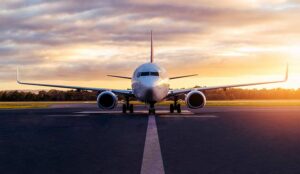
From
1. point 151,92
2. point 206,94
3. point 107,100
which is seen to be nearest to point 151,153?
point 151,92

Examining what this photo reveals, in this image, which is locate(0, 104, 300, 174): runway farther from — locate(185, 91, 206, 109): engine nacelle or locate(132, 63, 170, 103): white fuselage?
locate(185, 91, 206, 109): engine nacelle

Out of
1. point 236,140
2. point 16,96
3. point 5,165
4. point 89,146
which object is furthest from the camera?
point 16,96

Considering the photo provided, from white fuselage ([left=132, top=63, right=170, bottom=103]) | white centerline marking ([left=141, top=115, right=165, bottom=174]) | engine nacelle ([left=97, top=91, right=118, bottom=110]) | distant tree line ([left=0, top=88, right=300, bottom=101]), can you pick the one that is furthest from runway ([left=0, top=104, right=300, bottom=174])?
distant tree line ([left=0, top=88, right=300, bottom=101])

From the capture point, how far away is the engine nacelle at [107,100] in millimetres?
28328

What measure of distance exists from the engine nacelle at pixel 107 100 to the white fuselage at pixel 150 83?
60.3 inches

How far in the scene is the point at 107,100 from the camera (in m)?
28.5

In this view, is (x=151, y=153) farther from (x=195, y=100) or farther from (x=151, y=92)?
(x=195, y=100)

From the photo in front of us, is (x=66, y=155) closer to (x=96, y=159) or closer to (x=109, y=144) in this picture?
(x=96, y=159)

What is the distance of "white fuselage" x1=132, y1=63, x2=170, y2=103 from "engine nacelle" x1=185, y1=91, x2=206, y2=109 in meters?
1.50

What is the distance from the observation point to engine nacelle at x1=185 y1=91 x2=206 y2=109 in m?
28.3

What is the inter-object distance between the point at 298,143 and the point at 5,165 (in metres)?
7.07

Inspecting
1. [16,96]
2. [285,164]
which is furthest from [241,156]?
[16,96]

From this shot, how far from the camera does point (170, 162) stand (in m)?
7.83

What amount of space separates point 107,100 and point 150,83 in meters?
4.00
